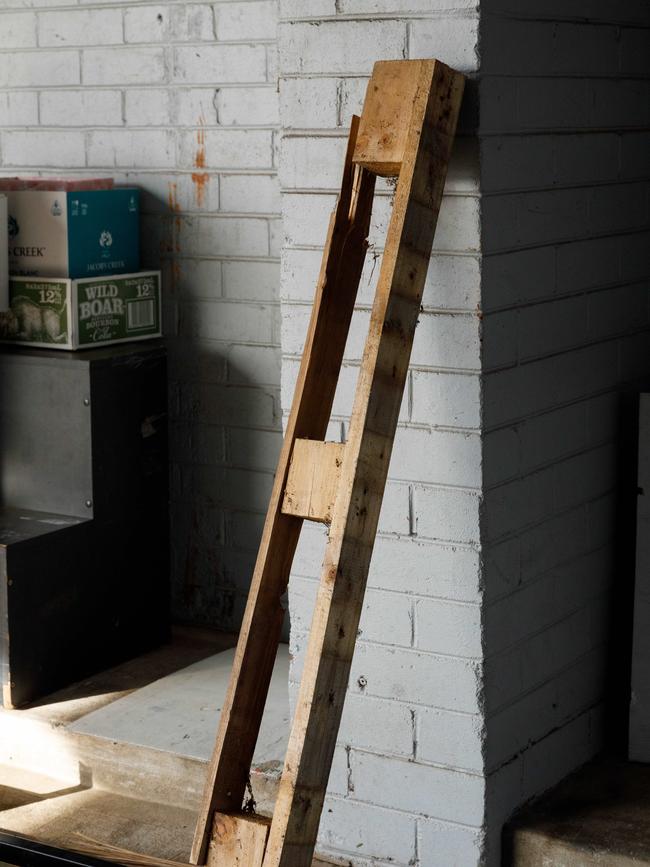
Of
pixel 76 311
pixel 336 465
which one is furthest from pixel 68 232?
pixel 336 465

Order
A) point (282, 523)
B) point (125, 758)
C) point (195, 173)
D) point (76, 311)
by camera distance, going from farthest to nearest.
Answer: point (195, 173) < point (76, 311) < point (125, 758) < point (282, 523)

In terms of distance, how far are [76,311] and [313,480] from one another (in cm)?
154

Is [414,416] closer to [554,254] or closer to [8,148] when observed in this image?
[554,254]

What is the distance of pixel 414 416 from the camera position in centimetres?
243

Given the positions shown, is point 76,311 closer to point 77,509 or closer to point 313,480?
point 77,509

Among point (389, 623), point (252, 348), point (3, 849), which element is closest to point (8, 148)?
point (252, 348)

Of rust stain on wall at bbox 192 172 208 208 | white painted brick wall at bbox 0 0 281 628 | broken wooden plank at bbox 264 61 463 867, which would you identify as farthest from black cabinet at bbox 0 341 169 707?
broken wooden plank at bbox 264 61 463 867

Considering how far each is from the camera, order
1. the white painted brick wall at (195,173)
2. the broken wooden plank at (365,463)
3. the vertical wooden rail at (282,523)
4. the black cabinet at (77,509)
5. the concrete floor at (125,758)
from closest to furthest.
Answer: the broken wooden plank at (365,463), the vertical wooden rail at (282,523), the concrete floor at (125,758), the black cabinet at (77,509), the white painted brick wall at (195,173)

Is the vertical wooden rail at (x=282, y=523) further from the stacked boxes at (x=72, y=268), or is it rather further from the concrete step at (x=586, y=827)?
the stacked boxes at (x=72, y=268)

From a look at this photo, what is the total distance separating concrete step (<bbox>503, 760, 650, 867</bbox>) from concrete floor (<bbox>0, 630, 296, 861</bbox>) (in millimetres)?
536

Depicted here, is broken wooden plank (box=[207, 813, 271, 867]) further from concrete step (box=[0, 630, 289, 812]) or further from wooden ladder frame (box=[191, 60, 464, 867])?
concrete step (box=[0, 630, 289, 812])

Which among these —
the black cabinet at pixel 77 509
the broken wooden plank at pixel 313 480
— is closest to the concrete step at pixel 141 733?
the black cabinet at pixel 77 509

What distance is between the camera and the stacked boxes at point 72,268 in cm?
360

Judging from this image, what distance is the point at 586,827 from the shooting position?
2.53m
